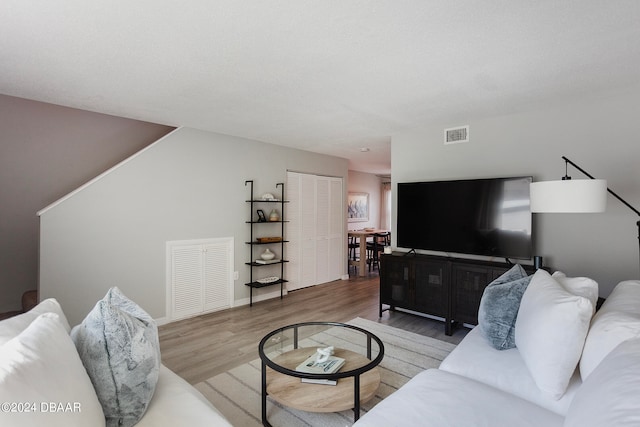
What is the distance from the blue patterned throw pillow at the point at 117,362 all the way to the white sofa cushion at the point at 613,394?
1.57 m

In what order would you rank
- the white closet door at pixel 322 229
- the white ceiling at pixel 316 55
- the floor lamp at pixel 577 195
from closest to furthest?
the white ceiling at pixel 316 55 → the floor lamp at pixel 577 195 → the white closet door at pixel 322 229

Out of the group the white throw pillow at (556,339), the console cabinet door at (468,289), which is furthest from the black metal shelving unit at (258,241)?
the white throw pillow at (556,339)

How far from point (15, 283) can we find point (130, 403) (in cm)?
353

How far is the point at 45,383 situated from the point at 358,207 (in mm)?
7645

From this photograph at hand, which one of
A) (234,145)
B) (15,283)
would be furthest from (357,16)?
(15,283)

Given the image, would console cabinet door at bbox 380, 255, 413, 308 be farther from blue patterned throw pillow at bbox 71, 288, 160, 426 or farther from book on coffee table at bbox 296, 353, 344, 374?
blue patterned throw pillow at bbox 71, 288, 160, 426

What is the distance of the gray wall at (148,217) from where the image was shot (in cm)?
319

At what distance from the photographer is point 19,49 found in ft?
6.88

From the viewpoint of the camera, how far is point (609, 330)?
1366mm

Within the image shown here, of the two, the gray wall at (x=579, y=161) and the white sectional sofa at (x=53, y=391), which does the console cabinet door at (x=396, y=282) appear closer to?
the gray wall at (x=579, y=161)

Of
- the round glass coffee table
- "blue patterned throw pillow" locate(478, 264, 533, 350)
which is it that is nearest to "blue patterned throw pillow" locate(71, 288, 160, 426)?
the round glass coffee table

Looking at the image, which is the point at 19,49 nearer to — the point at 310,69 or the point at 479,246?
the point at 310,69

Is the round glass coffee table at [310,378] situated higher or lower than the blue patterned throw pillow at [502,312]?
lower

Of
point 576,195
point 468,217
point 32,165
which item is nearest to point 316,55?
point 576,195
